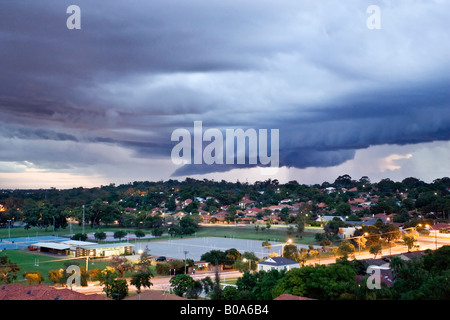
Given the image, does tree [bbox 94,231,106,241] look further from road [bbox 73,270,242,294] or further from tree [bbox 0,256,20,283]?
road [bbox 73,270,242,294]

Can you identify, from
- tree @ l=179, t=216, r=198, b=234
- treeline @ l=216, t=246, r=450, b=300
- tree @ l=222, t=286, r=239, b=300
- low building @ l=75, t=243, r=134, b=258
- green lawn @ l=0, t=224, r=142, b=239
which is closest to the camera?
treeline @ l=216, t=246, r=450, b=300

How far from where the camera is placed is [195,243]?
40.0 m

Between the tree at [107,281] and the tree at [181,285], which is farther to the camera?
the tree at [181,285]

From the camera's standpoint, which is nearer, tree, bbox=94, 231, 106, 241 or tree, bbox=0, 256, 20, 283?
tree, bbox=0, 256, 20, 283

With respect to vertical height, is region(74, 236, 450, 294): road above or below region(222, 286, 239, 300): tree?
below

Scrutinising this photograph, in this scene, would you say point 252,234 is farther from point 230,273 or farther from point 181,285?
point 181,285

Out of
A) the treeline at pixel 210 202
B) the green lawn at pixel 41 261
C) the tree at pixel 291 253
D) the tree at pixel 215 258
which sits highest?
the treeline at pixel 210 202

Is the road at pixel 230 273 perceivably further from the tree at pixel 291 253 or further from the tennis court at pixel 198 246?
the tennis court at pixel 198 246

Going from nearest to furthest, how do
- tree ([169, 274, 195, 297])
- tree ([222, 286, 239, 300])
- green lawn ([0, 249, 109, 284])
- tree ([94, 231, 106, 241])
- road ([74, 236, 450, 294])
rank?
tree ([222, 286, 239, 300])
tree ([169, 274, 195, 297])
road ([74, 236, 450, 294])
green lawn ([0, 249, 109, 284])
tree ([94, 231, 106, 241])

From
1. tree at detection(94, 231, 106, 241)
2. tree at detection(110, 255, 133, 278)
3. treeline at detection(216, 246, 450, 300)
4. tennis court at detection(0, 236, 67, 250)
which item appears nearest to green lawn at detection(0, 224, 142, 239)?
tennis court at detection(0, 236, 67, 250)

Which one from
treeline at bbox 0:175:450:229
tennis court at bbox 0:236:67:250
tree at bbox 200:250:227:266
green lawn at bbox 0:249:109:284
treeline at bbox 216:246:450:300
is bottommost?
green lawn at bbox 0:249:109:284

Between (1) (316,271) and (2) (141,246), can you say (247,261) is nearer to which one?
(1) (316,271)

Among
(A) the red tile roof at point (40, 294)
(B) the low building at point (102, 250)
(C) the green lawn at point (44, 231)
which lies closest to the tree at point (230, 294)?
(A) the red tile roof at point (40, 294)

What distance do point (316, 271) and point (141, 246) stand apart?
24182mm
